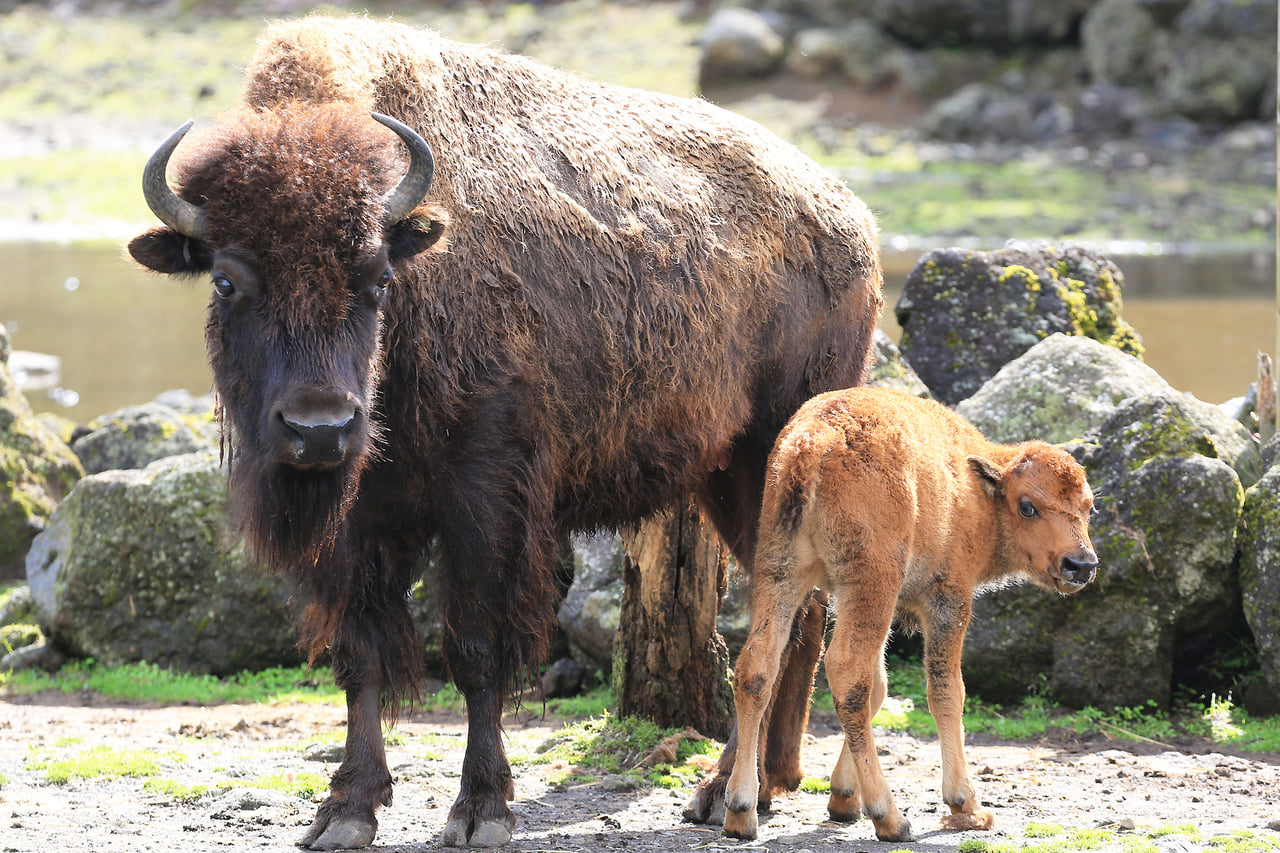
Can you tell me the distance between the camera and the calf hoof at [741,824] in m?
6.14

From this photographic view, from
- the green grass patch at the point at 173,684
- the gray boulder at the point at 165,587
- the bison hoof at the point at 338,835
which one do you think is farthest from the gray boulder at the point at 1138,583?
the gray boulder at the point at 165,587

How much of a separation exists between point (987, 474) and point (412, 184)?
9.51ft

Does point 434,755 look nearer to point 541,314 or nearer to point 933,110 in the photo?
point 541,314

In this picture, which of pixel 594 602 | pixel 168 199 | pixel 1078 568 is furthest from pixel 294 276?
pixel 594 602

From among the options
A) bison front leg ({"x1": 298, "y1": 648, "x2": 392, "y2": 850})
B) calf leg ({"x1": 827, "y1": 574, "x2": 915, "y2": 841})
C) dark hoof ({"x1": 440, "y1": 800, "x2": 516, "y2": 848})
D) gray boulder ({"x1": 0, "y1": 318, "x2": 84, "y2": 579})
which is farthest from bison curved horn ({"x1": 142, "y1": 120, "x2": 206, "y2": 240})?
gray boulder ({"x1": 0, "y1": 318, "x2": 84, "y2": 579})

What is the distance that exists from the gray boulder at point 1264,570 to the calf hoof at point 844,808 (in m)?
2.92

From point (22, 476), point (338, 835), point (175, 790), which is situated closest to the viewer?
point (338, 835)

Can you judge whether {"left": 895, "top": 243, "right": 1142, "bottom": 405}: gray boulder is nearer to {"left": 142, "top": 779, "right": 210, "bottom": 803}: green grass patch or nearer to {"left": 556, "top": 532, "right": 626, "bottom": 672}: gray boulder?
{"left": 556, "top": 532, "right": 626, "bottom": 672}: gray boulder

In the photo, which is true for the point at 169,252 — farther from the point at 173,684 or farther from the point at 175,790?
the point at 173,684

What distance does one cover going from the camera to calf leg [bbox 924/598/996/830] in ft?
20.7

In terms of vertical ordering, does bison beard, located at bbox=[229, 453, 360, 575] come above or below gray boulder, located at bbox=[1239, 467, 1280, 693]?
above

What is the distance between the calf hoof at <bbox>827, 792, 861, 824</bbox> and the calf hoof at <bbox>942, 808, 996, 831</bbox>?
461mm

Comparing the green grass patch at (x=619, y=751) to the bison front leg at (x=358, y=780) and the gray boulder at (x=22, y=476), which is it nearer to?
the bison front leg at (x=358, y=780)

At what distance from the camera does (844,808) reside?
6.64 m
